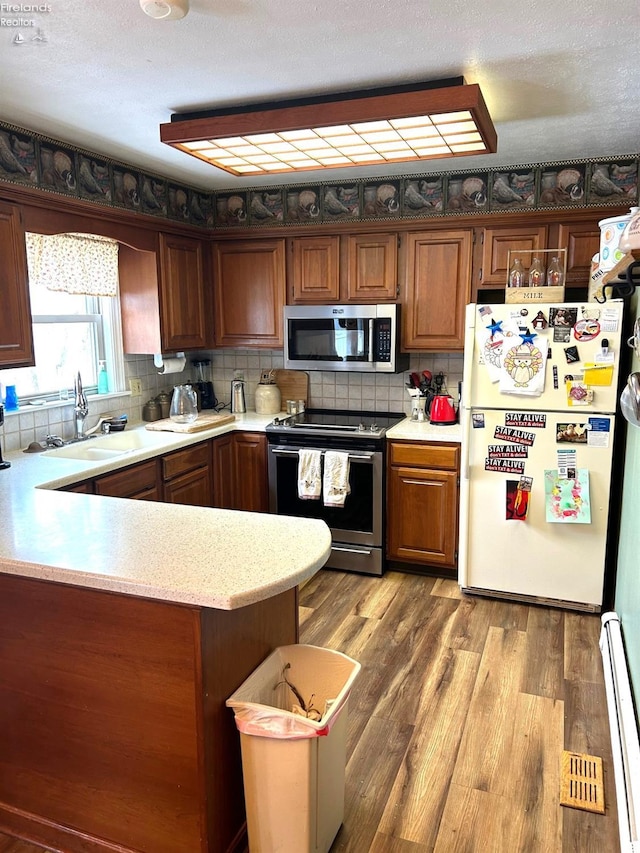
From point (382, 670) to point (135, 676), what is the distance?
4.74ft

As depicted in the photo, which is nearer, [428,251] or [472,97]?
[472,97]

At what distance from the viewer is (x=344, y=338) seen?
3.94 m

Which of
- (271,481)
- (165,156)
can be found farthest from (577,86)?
(271,481)

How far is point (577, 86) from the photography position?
7.63 ft

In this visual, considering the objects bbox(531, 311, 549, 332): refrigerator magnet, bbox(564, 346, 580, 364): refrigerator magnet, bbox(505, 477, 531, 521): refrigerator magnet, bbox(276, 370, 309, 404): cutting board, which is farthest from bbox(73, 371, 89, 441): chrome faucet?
bbox(564, 346, 580, 364): refrigerator magnet

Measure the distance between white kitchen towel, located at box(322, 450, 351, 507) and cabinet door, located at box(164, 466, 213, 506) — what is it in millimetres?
736

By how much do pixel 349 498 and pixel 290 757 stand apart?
2.26m

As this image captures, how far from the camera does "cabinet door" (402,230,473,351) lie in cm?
372

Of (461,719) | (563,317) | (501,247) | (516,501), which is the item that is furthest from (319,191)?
(461,719)

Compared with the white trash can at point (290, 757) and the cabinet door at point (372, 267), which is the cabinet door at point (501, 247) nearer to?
the cabinet door at point (372, 267)

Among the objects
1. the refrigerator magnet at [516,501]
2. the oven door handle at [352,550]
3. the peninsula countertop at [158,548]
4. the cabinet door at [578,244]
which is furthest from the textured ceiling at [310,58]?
the oven door handle at [352,550]

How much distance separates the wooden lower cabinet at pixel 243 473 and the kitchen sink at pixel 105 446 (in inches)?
20.1

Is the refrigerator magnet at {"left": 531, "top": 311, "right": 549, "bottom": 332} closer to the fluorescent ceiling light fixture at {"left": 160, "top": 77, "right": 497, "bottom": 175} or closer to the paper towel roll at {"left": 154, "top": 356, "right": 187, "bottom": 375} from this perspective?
the fluorescent ceiling light fixture at {"left": 160, "top": 77, "right": 497, "bottom": 175}

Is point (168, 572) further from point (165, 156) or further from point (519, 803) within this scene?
point (165, 156)
